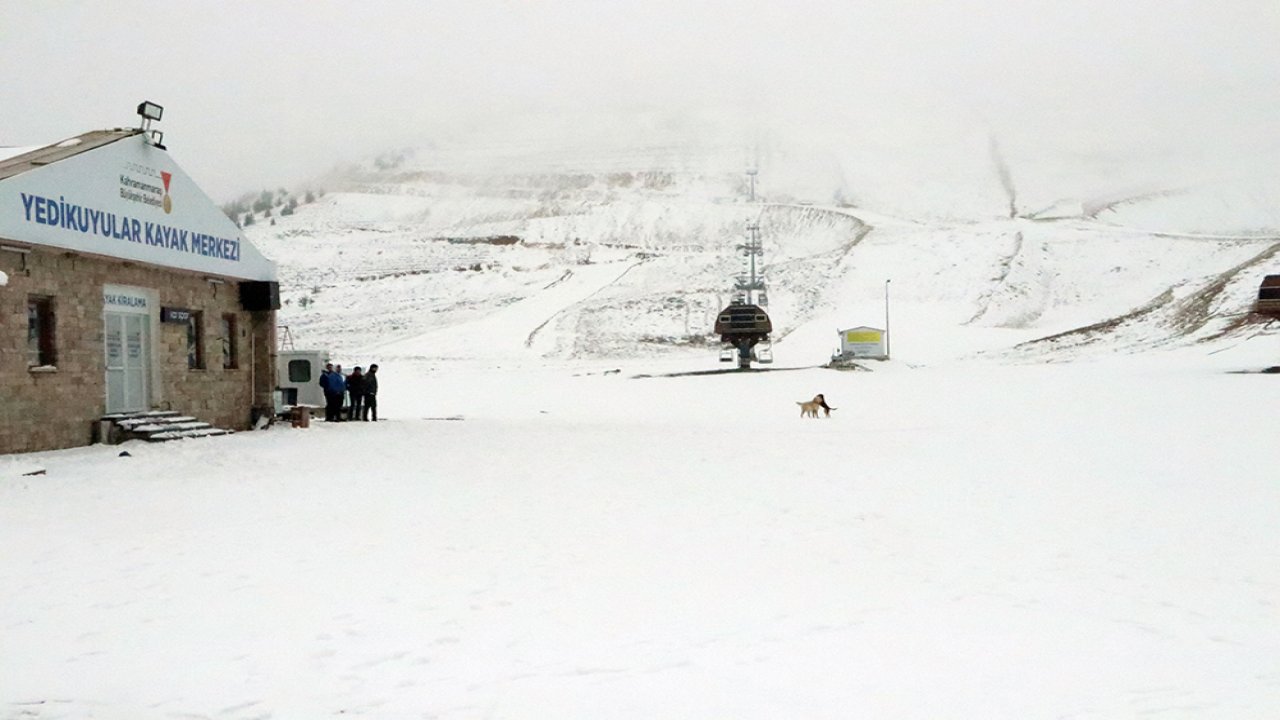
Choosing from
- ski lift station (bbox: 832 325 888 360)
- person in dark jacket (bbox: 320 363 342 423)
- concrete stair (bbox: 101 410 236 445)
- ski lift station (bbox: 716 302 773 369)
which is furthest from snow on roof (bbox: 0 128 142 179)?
ski lift station (bbox: 832 325 888 360)

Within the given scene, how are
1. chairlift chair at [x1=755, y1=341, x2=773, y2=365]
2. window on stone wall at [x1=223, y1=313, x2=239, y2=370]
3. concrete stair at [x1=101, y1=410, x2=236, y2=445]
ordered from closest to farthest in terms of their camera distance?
concrete stair at [x1=101, y1=410, x2=236, y2=445], window on stone wall at [x1=223, y1=313, x2=239, y2=370], chairlift chair at [x1=755, y1=341, x2=773, y2=365]

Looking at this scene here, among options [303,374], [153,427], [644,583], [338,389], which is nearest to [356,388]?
[338,389]

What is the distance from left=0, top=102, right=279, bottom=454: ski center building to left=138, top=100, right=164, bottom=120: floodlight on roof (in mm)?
29

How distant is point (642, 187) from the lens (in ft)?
517

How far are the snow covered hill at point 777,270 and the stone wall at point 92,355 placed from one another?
137 feet

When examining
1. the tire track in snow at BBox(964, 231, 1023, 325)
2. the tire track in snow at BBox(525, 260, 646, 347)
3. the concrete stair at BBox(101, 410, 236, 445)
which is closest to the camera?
the concrete stair at BBox(101, 410, 236, 445)

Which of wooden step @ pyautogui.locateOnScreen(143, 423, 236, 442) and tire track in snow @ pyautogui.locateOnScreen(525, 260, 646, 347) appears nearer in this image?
wooden step @ pyautogui.locateOnScreen(143, 423, 236, 442)

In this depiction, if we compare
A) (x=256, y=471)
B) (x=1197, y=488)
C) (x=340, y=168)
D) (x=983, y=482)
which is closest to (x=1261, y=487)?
(x=1197, y=488)

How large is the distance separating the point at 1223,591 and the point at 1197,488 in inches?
218

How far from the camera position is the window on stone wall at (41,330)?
16.0 m

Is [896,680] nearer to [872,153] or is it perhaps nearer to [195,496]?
[195,496]

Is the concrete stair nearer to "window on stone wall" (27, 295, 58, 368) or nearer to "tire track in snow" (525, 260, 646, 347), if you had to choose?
"window on stone wall" (27, 295, 58, 368)

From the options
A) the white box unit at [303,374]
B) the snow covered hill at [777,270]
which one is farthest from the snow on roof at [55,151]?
the snow covered hill at [777,270]

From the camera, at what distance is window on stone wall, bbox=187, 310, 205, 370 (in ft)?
68.3
